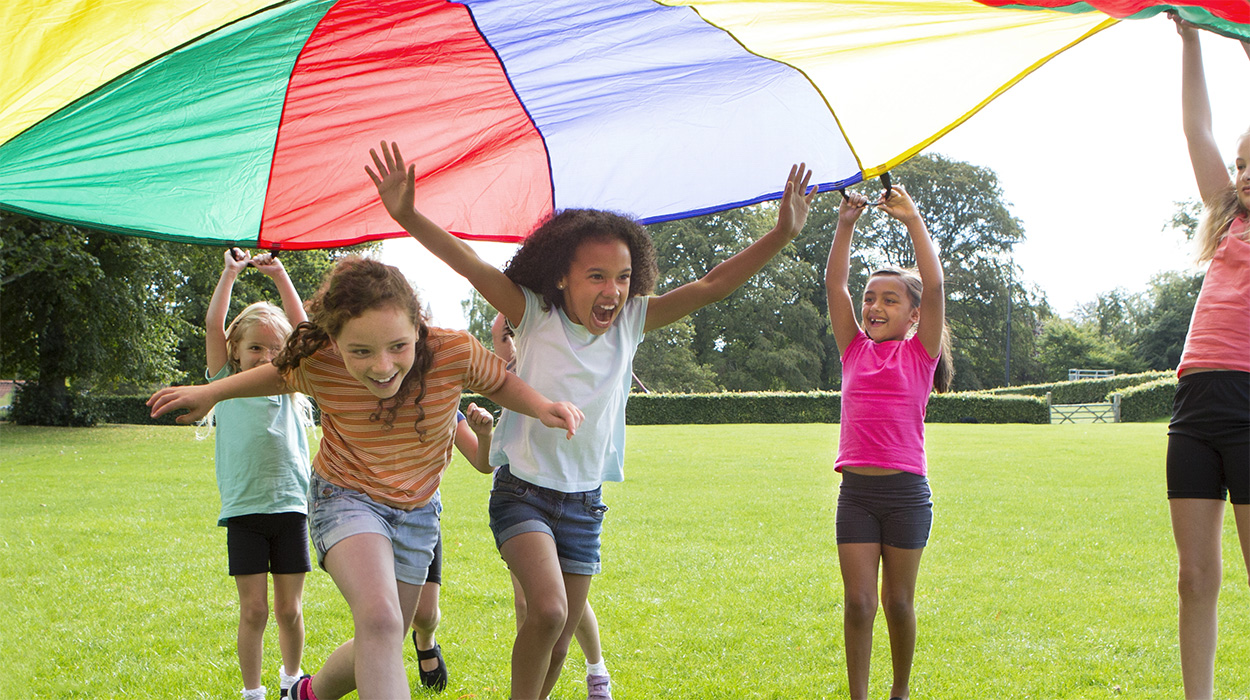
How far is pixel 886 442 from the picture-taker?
3.38 metres

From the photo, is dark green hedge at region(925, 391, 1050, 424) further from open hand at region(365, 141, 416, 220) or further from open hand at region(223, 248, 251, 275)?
open hand at region(365, 141, 416, 220)

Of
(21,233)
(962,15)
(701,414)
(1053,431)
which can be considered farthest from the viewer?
(701,414)

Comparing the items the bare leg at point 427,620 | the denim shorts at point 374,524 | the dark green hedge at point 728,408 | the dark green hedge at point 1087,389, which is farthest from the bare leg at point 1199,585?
the dark green hedge at point 1087,389

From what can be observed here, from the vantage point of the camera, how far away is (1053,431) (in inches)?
869

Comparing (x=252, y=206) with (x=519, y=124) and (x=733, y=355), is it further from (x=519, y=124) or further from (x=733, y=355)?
(x=733, y=355)

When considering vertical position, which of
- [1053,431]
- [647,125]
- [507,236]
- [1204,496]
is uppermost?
[647,125]

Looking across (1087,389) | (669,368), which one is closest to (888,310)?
(1087,389)

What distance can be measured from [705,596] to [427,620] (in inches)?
87.2

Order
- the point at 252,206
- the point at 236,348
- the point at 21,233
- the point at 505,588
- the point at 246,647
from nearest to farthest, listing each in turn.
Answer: the point at 246,647 < the point at 236,348 < the point at 252,206 < the point at 505,588 < the point at 21,233

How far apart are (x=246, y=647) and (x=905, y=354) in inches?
106

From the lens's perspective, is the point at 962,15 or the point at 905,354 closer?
the point at 962,15

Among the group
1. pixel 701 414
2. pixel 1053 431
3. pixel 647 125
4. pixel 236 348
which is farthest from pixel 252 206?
pixel 701 414

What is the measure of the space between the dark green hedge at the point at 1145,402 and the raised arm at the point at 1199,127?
30.4 m

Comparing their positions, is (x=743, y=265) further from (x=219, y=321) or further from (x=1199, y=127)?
(x=219, y=321)
